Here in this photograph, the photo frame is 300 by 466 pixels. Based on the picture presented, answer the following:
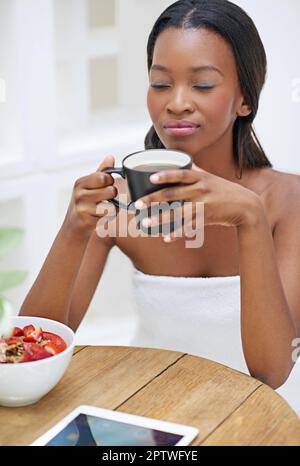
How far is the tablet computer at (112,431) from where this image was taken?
3.66 feet

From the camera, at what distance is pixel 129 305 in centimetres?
316

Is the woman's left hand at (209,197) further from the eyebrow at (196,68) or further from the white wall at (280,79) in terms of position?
the white wall at (280,79)

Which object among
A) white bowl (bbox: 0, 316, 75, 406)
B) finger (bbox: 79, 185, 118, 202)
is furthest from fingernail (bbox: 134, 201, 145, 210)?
white bowl (bbox: 0, 316, 75, 406)

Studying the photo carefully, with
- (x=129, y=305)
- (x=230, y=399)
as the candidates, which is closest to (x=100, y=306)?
(x=129, y=305)

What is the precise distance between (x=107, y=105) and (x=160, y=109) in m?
1.62

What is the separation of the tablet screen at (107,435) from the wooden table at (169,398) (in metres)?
0.04

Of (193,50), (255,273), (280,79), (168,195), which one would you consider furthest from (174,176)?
(280,79)

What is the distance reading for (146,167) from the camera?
128 centimetres

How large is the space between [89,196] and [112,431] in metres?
0.44

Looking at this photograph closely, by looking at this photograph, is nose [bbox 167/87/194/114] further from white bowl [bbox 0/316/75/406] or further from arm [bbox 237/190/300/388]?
white bowl [bbox 0/316/75/406]

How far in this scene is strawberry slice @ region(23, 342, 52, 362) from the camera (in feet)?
4.00

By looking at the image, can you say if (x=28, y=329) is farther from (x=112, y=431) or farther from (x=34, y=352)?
(x=112, y=431)

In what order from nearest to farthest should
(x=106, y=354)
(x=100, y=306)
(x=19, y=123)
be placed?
(x=106, y=354) → (x=19, y=123) → (x=100, y=306)

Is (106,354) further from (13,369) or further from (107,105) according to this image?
(107,105)
